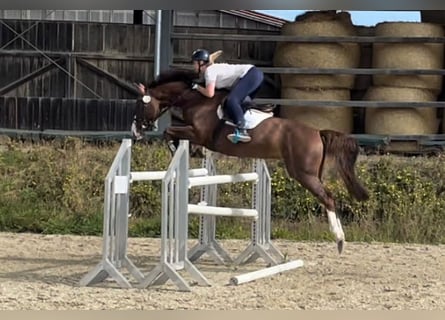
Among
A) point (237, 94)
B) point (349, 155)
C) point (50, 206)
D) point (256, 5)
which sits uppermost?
point (256, 5)

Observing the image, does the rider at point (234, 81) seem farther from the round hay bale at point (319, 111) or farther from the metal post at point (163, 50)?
the round hay bale at point (319, 111)

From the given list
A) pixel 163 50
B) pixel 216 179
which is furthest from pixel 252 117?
pixel 163 50

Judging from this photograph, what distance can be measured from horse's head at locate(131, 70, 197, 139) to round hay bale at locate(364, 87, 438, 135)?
14.5 ft

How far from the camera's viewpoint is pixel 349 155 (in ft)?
21.4

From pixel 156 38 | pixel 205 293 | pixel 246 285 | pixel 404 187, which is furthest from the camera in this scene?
pixel 156 38

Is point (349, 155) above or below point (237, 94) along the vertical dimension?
below

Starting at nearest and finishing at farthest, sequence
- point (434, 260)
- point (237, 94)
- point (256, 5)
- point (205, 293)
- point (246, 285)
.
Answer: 1. point (256, 5)
2. point (205, 293)
3. point (246, 285)
4. point (237, 94)
5. point (434, 260)

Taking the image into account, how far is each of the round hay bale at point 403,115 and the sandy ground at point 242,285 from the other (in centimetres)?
223

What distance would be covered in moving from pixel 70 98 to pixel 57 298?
6428 mm

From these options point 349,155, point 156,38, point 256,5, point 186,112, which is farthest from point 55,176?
point 256,5

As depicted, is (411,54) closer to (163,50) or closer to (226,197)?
(226,197)

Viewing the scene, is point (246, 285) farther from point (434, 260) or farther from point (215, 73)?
point (434, 260)

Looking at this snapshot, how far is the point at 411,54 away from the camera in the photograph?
1047 cm

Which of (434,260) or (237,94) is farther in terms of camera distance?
(434,260)
